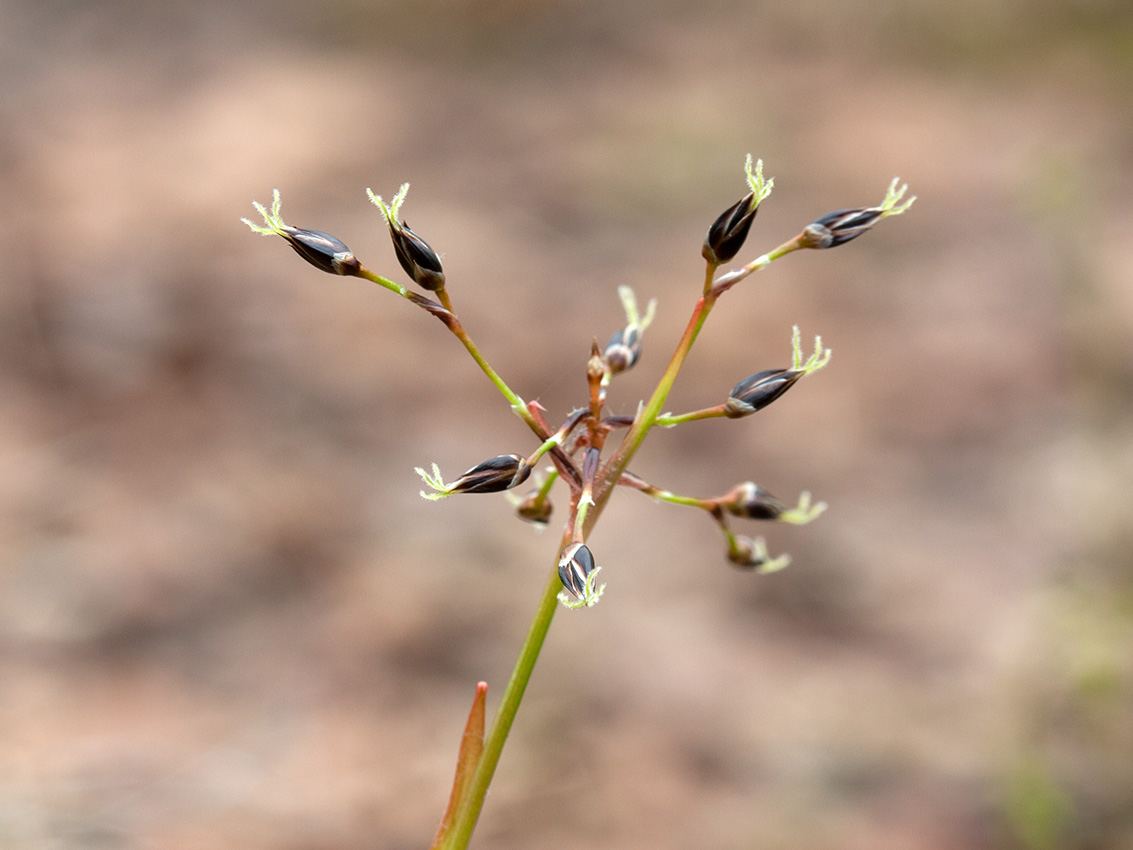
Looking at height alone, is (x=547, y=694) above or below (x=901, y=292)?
below

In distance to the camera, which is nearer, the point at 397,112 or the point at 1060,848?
the point at 1060,848

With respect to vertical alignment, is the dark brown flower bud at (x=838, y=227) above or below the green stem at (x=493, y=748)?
above

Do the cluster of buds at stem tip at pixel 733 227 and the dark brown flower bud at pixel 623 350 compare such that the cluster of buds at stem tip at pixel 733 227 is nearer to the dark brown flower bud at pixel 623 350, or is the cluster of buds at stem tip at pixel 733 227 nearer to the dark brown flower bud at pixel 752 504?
the dark brown flower bud at pixel 623 350

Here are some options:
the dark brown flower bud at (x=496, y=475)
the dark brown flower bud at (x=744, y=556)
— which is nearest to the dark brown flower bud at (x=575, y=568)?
the dark brown flower bud at (x=496, y=475)

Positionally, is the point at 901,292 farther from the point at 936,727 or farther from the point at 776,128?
the point at 936,727

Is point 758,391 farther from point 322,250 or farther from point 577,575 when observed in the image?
point 322,250

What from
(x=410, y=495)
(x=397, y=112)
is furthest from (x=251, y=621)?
(x=397, y=112)
